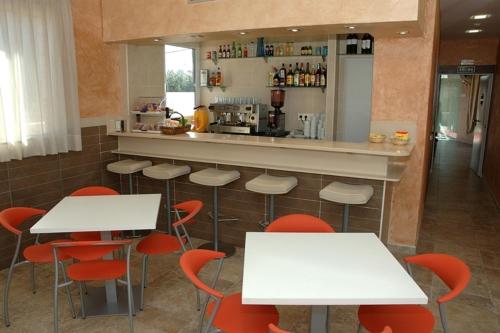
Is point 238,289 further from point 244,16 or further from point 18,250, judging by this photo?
point 244,16

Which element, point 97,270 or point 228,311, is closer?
point 228,311

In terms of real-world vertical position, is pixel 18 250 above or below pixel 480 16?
below

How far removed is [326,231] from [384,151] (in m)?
1.13

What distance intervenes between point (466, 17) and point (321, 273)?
5.36 meters

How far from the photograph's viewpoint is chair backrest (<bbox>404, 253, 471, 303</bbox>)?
1.97m

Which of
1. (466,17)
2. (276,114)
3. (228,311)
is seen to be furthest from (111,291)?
(466,17)

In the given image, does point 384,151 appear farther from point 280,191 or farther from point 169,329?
point 169,329

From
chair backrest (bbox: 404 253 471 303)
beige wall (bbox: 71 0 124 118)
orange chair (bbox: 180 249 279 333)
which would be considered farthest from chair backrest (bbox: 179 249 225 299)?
beige wall (bbox: 71 0 124 118)

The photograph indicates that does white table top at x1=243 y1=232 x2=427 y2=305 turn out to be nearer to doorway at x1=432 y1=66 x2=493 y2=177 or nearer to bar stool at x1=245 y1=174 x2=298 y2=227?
bar stool at x1=245 y1=174 x2=298 y2=227

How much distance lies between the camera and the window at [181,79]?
23.7 ft

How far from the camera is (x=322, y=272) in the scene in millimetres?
1970

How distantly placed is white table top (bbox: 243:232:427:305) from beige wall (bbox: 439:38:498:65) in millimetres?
7162

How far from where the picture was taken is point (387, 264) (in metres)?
2.08

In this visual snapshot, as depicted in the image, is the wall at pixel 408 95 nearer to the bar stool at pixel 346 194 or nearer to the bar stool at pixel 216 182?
the bar stool at pixel 346 194
